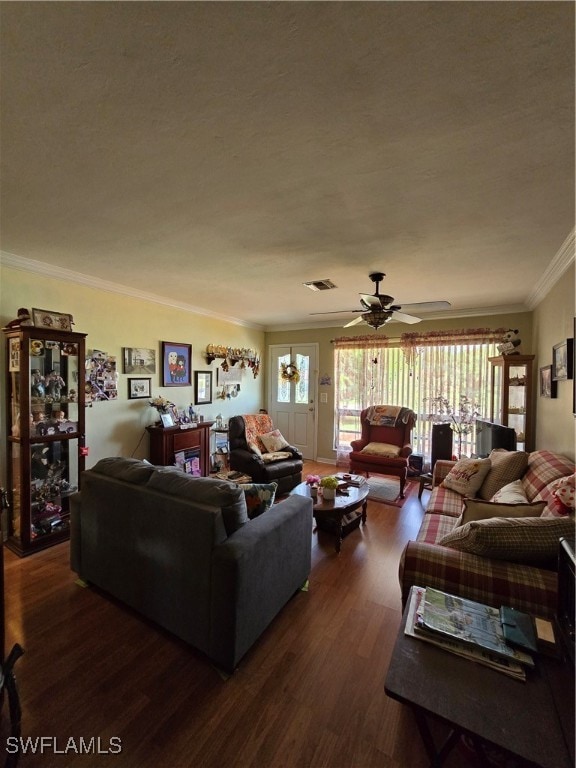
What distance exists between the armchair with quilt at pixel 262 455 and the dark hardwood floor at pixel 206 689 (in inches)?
75.4

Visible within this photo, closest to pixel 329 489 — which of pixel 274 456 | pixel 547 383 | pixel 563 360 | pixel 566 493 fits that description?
pixel 274 456

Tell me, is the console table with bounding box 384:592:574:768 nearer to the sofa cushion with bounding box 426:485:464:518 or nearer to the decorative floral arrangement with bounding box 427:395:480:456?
the sofa cushion with bounding box 426:485:464:518

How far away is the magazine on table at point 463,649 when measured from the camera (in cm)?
111

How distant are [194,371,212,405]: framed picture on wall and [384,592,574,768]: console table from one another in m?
4.16

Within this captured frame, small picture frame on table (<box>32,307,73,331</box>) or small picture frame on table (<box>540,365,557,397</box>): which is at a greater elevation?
small picture frame on table (<box>32,307,73,331</box>)

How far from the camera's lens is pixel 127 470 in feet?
6.97

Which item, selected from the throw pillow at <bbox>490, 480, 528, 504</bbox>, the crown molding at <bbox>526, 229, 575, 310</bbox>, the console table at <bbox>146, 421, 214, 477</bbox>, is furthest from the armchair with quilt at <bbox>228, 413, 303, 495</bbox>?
the crown molding at <bbox>526, 229, 575, 310</bbox>

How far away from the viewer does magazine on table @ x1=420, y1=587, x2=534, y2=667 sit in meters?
1.16

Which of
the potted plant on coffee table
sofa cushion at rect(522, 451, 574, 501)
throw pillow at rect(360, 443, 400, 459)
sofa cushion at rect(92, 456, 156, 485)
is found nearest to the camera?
sofa cushion at rect(92, 456, 156, 485)

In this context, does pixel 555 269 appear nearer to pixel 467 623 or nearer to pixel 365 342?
pixel 365 342

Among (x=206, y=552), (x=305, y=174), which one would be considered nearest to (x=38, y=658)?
(x=206, y=552)

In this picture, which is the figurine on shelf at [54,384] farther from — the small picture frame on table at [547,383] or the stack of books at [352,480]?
the small picture frame on table at [547,383]

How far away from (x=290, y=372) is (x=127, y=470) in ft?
13.9

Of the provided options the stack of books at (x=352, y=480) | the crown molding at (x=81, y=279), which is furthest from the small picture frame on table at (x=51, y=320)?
the stack of books at (x=352, y=480)
